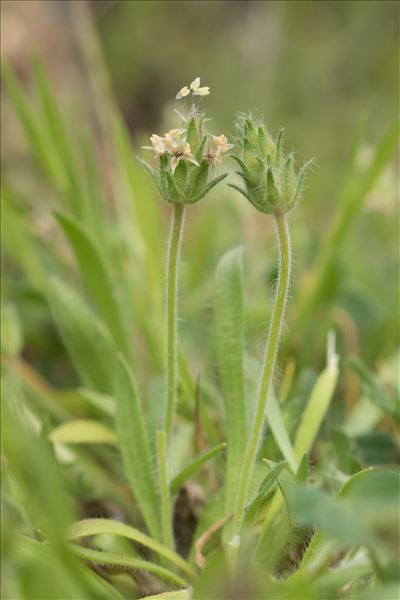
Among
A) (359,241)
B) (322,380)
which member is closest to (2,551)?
(322,380)

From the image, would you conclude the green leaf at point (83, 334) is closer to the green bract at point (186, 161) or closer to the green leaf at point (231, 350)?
the green leaf at point (231, 350)

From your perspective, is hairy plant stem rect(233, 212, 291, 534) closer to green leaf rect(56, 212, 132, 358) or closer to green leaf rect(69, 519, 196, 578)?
green leaf rect(69, 519, 196, 578)

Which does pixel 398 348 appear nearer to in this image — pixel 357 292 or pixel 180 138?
pixel 357 292

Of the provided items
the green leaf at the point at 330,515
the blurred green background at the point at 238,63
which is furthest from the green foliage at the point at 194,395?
the blurred green background at the point at 238,63

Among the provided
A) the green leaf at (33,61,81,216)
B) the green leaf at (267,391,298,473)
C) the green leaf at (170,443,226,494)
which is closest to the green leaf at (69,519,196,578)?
the green leaf at (170,443,226,494)

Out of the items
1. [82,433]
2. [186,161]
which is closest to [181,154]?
[186,161]
